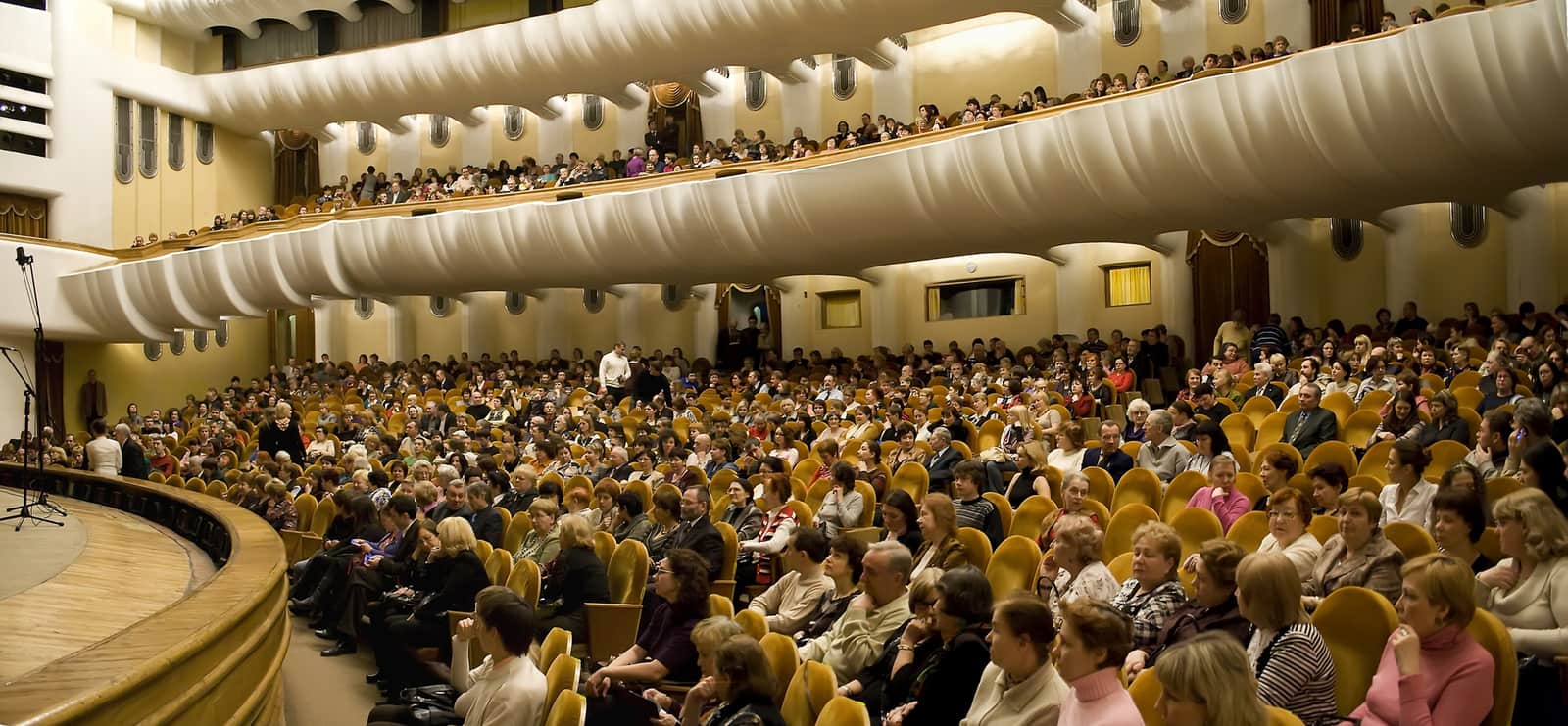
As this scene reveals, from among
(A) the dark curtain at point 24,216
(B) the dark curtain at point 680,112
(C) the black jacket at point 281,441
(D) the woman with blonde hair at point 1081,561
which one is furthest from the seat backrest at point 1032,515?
(A) the dark curtain at point 24,216

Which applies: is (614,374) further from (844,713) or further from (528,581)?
(844,713)

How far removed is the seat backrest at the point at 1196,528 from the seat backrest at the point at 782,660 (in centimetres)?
149

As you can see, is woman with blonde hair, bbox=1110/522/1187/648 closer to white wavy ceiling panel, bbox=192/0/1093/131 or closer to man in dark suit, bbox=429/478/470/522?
man in dark suit, bbox=429/478/470/522

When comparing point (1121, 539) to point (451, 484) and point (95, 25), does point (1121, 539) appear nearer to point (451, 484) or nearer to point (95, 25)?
point (451, 484)

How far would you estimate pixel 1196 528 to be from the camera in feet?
13.7

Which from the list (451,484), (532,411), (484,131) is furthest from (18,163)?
(451,484)

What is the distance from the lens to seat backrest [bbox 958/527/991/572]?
4152 millimetres

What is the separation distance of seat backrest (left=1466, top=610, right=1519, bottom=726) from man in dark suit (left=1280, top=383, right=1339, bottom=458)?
341cm

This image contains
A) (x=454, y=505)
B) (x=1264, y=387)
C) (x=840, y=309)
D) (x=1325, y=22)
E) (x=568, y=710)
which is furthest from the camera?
(x=840, y=309)

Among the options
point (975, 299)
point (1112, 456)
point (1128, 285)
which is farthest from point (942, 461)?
point (975, 299)

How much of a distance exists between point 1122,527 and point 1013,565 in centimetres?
58

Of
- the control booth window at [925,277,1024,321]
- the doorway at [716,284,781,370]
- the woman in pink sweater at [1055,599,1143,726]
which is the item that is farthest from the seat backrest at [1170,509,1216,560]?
the doorway at [716,284,781,370]

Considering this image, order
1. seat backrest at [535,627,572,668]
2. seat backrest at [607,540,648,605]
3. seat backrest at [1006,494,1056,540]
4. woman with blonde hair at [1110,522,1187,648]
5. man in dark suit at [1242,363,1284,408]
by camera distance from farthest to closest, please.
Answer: man in dark suit at [1242,363,1284,408]
seat backrest at [607,540,648,605]
seat backrest at [1006,494,1056,540]
seat backrest at [535,627,572,668]
woman with blonde hair at [1110,522,1187,648]

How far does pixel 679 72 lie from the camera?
16047 mm
